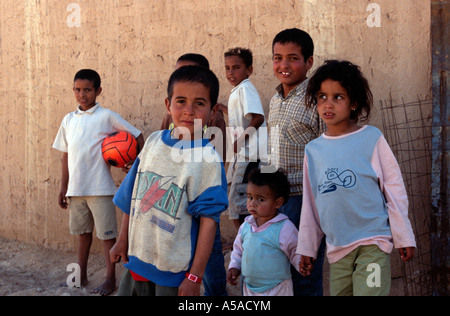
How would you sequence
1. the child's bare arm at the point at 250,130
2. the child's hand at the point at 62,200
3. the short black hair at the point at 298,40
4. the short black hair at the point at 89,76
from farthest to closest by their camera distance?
the child's hand at the point at 62,200 → the short black hair at the point at 89,76 → the child's bare arm at the point at 250,130 → the short black hair at the point at 298,40

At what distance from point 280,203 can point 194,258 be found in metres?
1.00

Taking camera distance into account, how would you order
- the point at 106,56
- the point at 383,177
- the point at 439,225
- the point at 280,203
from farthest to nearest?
the point at 106,56, the point at 439,225, the point at 280,203, the point at 383,177

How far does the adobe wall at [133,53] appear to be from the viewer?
4.06m

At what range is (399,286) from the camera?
13.4 ft

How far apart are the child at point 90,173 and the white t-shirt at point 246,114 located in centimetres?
91

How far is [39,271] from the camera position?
495cm

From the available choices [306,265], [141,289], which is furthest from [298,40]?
[141,289]

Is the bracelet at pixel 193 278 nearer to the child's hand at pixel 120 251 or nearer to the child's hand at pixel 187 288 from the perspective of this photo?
the child's hand at pixel 187 288

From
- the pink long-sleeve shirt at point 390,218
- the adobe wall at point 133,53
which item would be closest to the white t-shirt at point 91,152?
the adobe wall at point 133,53

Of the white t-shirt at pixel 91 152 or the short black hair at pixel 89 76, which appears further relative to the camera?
the short black hair at pixel 89 76

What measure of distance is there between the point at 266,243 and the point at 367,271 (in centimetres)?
70

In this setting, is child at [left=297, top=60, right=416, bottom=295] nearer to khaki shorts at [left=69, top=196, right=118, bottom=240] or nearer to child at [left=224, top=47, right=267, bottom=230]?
child at [left=224, top=47, right=267, bottom=230]
